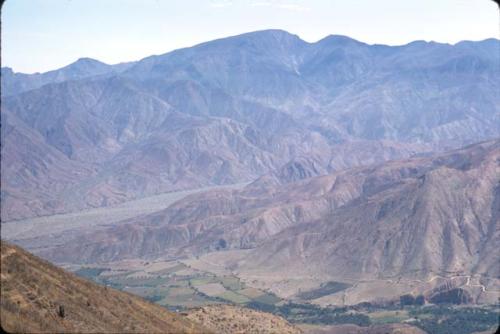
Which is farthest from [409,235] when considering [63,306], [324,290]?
[63,306]

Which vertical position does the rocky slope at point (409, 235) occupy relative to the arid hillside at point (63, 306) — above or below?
below

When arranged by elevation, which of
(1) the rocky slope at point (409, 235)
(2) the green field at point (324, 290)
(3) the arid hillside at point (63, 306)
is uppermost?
(3) the arid hillside at point (63, 306)

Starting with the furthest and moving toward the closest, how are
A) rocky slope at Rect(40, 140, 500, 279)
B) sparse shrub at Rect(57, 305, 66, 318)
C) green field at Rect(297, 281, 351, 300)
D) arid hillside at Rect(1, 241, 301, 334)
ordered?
rocky slope at Rect(40, 140, 500, 279), green field at Rect(297, 281, 351, 300), sparse shrub at Rect(57, 305, 66, 318), arid hillside at Rect(1, 241, 301, 334)

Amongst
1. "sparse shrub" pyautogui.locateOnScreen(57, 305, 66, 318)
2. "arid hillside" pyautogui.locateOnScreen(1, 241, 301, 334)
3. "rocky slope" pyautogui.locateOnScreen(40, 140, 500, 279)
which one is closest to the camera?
"arid hillside" pyautogui.locateOnScreen(1, 241, 301, 334)

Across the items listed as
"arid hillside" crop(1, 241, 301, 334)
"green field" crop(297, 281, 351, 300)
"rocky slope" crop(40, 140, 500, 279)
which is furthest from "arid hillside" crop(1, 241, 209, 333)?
"rocky slope" crop(40, 140, 500, 279)

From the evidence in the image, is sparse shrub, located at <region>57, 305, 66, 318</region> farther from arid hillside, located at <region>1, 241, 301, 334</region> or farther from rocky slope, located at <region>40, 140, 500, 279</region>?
rocky slope, located at <region>40, 140, 500, 279</region>

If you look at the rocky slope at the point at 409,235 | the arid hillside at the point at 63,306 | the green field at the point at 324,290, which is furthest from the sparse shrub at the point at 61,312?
the rocky slope at the point at 409,235

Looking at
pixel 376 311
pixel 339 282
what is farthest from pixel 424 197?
pixel 376 311

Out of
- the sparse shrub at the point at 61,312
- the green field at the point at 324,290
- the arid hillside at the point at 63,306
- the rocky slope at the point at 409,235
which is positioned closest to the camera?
the arid hillside at the point at 63,306

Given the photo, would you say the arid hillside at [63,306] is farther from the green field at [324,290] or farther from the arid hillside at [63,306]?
the green field at [324,290]
